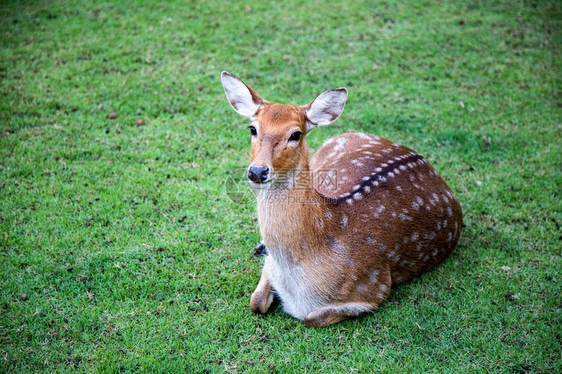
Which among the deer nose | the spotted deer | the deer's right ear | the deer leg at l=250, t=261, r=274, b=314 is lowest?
the deer leg at l=250, t=261, r=274, b=314

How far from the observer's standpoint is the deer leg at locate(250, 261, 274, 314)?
4.12 m

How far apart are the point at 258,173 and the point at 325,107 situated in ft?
3.06

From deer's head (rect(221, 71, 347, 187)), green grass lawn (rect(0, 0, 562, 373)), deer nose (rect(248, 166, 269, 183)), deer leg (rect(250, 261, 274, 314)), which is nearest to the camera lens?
deer nose (rect(248, 166, 269, 183))

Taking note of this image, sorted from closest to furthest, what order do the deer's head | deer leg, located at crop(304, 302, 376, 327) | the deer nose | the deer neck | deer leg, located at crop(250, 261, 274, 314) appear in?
the deer nose < the deer's head < the deer neck < deer leg, located at crop(304, 302, 376, 327) < deer leg, located at crop(250, 261, 274, 314)

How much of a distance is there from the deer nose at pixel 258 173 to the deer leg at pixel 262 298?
3.64ft

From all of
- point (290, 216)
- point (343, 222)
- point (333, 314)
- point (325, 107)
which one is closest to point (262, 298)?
point (333, 314)

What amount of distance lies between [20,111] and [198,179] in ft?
9.46

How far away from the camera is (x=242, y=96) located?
4047 millimetres

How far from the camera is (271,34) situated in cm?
872

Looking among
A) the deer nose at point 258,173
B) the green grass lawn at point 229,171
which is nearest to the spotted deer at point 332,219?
the deer nose at point 258,173

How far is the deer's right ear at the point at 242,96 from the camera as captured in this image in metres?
4.02

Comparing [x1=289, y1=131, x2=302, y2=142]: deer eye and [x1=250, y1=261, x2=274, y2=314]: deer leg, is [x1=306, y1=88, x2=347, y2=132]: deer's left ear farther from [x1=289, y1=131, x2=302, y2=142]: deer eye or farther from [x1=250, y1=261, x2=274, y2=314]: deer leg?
[x1=250, y1=261, x2=274, y2=314]: deer leg

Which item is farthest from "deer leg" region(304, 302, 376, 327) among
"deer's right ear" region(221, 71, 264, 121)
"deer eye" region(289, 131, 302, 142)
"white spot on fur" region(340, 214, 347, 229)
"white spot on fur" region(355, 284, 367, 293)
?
"deer's right ear" region(221, 71, 264, 121)

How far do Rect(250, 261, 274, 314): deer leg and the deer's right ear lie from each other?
4.86 ft
